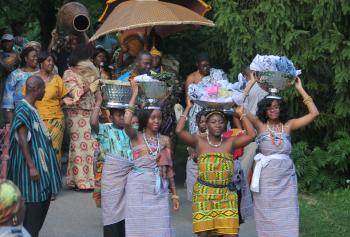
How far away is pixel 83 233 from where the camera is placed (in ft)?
31.1

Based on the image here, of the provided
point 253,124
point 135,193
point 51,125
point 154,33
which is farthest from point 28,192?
point 154,33

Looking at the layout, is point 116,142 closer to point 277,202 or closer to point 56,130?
point 277,202

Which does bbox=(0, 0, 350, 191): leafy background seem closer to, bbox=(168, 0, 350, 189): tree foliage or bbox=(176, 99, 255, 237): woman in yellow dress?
bbox=(168, 0, 350, 189): tree foliage

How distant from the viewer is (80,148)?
37.5ft

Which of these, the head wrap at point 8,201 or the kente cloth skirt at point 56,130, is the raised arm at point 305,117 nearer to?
the kente cloth skirt at point 56,130

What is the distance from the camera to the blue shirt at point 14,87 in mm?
11375

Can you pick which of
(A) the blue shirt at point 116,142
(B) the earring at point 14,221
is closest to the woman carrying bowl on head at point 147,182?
(A) the blue shirt at point 116,142

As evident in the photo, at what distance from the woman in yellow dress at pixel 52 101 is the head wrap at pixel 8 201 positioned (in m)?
5.91

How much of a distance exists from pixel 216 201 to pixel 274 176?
74 cm

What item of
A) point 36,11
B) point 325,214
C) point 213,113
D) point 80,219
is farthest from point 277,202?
point 36,11

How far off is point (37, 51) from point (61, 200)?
192 cm

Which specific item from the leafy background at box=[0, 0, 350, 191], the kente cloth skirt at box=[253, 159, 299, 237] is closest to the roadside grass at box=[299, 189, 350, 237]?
the leafy background at box=[0, 0, 350, 191]

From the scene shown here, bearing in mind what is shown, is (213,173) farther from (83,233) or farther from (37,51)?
(37,51)

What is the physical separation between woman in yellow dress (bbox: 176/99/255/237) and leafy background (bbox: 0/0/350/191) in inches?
150
